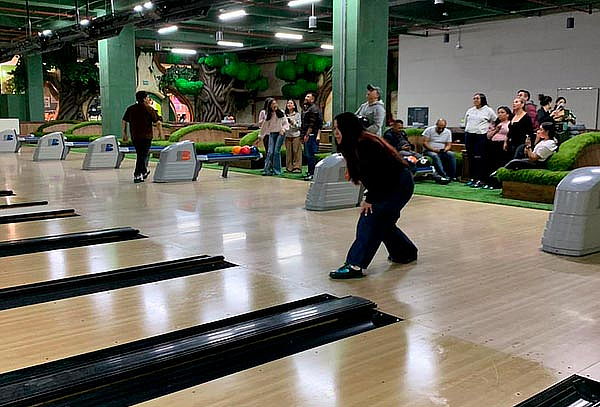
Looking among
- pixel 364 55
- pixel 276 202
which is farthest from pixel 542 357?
pixel 364 55

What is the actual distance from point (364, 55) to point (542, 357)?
811cm

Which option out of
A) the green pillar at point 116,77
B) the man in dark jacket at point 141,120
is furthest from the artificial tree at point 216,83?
the man in dark jacket at point 141,120

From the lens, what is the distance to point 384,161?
439 cm

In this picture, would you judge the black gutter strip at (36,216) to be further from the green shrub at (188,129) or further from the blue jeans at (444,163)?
the green shrub at (188,129)

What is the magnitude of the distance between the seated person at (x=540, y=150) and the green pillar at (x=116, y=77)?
11616 mm

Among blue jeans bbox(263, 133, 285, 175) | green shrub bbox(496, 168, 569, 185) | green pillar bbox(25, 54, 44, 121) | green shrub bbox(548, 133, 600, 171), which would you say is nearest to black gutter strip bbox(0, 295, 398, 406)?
green shrub bbox(496, 168, 569, 185)

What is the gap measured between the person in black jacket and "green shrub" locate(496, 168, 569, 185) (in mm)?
4050

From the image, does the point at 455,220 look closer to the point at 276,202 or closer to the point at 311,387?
the point at 276,202

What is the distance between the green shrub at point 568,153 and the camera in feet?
26.6

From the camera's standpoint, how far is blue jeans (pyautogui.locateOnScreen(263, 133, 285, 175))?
11.2 m

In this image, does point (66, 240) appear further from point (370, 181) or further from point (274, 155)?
point (274, 155)

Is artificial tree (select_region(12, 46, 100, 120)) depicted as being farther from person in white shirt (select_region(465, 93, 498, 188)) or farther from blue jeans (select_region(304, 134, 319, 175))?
person in white shirt (select_region(465, 93, 498, 188))

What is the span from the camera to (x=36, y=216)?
7.28m

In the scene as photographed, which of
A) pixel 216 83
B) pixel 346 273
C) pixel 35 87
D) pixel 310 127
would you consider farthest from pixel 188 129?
pixel 216 83
